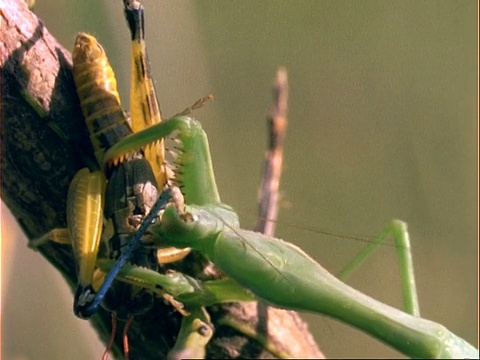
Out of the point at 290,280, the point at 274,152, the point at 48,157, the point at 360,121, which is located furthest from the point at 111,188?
the point at 360,121

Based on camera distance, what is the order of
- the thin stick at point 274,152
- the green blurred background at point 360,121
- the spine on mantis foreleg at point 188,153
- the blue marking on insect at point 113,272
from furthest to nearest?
the green blurred background at point 360,121 < the thin stick at point 274,152 < the spine on mantis foreleg at point 188,153 < the blue marking on insect at point 113,272

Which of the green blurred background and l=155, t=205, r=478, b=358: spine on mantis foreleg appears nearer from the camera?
l=155, t=205, r=478, b=358: spine on mantis foreleg

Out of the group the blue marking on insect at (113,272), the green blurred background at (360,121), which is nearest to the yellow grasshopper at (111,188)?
the blue marking on insect at (113,272)

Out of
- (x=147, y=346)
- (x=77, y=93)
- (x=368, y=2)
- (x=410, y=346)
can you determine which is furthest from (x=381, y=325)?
(x=368, y=2)

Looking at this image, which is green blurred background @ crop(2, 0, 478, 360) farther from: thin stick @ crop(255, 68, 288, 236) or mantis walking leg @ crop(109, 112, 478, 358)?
mantis walking leg @ crop(109, 112, 478, 358)

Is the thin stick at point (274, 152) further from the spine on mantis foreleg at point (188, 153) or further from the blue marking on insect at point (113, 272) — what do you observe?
the blue marking on insect at point (113, 272)

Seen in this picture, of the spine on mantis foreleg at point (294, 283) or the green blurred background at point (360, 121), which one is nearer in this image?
the spine on mantis foreleg at point (294, 283)

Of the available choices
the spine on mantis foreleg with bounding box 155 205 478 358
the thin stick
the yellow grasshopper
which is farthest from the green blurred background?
the spine on mantis foreleg with bounding box 155 205 478 358

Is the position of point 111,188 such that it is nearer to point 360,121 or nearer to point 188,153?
point 188,153
